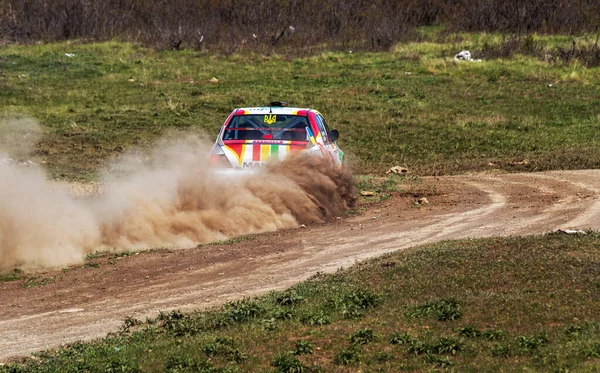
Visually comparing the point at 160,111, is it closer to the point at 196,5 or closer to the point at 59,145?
the point at 59,145

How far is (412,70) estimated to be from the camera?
1495 inches

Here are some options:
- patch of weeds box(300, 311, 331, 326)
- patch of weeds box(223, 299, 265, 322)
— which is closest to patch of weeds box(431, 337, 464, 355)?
patch of weeds box(300, 311, 331, 326)

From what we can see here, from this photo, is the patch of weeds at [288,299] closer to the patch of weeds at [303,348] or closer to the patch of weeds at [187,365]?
the patch of weeds at [303,348]

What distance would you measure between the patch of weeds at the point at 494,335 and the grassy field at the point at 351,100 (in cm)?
1490

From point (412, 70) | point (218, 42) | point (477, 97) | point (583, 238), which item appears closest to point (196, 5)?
point (218, 42)

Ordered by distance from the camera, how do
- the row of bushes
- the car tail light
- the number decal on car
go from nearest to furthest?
the car tail light → the number decal on car → the row of bushes

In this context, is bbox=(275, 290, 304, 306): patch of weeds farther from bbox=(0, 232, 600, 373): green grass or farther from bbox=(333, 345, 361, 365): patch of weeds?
bbox=(333, 345, 361, 365): patch of weeds

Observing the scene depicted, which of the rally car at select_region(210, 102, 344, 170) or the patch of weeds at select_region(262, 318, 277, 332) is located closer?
the patch of weeds at select_region(262, 318, 277, 332)

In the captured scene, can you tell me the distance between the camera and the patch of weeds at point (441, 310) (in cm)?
754

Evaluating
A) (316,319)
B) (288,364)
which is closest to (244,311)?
(316,319)

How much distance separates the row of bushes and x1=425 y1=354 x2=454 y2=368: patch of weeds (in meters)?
38.5

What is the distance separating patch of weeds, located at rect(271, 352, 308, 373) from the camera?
21.5 ft

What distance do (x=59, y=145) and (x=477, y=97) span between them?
51.3 ft

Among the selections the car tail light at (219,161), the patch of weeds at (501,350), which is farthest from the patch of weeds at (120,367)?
the car tail light at (219,161)
